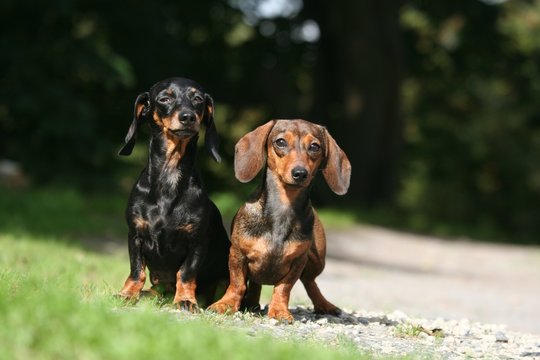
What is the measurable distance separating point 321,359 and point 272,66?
861 inches

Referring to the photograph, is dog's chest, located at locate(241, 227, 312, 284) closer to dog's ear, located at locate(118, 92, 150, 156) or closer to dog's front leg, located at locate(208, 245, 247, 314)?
dog's front leg, located at locate(208, 245, 247, 314)

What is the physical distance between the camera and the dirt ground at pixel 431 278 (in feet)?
34.6

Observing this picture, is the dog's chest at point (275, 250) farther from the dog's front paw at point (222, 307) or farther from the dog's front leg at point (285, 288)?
the dog's front paw at point (222, 307)

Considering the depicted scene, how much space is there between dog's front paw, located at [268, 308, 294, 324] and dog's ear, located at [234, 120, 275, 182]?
90cm

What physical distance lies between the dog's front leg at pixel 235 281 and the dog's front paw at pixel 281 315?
239 millimetres

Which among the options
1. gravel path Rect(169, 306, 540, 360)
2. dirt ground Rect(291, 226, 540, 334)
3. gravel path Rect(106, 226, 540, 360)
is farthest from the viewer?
dirt ground Rect(291, 226, 540, 334)

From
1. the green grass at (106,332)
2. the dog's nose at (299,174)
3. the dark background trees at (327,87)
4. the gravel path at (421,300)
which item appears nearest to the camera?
the green grass at (106,332)

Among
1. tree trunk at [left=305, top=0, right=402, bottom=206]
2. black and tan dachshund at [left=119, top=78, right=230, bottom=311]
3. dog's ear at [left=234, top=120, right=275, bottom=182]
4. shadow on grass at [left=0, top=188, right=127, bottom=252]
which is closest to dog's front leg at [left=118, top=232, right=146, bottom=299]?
black and tan dachshund at [left=119, top=78, right=230, bottom=311]

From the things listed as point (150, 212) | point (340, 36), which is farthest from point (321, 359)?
point (340, 36)

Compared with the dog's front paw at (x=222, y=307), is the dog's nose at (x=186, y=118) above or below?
above

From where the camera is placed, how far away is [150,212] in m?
6.26

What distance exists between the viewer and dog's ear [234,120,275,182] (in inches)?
250

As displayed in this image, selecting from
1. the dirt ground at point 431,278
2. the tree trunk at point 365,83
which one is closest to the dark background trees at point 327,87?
the tree trunk at point 365,83

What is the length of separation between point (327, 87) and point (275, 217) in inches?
790
